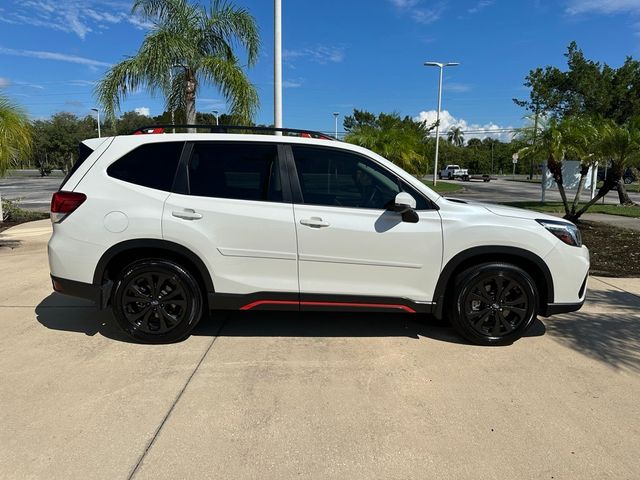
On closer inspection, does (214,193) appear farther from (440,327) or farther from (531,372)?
(531,372)

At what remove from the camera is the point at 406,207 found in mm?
3908

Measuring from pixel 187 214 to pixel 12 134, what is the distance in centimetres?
778

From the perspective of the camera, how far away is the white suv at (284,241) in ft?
13.1

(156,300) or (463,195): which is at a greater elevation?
(463,195)

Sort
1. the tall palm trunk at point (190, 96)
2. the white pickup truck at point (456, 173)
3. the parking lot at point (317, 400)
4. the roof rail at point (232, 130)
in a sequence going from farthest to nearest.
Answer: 1. the white pickup truck at point (456, 173)
2. the tall palm trunk at point (190, 96)
3. the roof rail at point (232, 130)
4. the parking lot at point (317, 400)

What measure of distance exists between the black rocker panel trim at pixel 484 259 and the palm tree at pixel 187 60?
906cm

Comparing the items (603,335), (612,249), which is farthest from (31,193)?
(603,335)

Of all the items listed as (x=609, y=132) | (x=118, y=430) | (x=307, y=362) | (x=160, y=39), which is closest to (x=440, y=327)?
(x=307, y=362)

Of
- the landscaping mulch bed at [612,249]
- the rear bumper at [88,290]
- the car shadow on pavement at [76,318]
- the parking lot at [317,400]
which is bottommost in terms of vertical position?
the parking lot at [317,400]

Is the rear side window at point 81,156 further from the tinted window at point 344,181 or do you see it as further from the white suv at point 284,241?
the tinted window at point 344,181

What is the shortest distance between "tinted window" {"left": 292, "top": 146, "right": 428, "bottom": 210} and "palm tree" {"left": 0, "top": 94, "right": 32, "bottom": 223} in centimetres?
815

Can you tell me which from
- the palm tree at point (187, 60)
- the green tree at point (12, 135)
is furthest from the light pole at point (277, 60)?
the green tree at point (12, 135)

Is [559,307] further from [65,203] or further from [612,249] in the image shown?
[612,249]

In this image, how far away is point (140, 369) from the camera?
3.73 m
